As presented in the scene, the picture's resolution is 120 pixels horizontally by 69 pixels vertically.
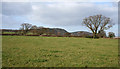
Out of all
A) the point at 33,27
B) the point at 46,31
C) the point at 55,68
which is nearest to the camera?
the point at 55,68

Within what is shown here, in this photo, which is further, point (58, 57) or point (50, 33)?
point (50, 33)

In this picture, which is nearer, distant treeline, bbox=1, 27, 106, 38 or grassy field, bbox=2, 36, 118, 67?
grassy field, bbox=2, 36, 118, 67

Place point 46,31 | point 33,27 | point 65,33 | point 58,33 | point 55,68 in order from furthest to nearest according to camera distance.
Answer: point 33,27
point 46,31
point 58,33
point 65,33
point 55,68

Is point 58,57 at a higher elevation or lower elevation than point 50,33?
lower

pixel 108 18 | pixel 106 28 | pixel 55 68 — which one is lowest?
pixel 55 68

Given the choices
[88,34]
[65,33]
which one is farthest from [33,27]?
[88,34]

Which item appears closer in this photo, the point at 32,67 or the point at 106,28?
the point at 32,67

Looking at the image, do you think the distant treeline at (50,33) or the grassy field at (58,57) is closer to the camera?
the grassy field at (58,57)

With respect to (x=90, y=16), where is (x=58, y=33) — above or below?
below

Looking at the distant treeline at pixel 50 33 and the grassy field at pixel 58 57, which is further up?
the distant treeline at pixel 50 33

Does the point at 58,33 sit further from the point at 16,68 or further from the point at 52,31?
the point at 16,68

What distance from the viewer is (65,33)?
222ft

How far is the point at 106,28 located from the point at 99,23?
4.46 m

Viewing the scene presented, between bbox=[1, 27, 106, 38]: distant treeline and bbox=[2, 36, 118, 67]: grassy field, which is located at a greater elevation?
bbox=[1, 27, 106, 38]: distant treeline
